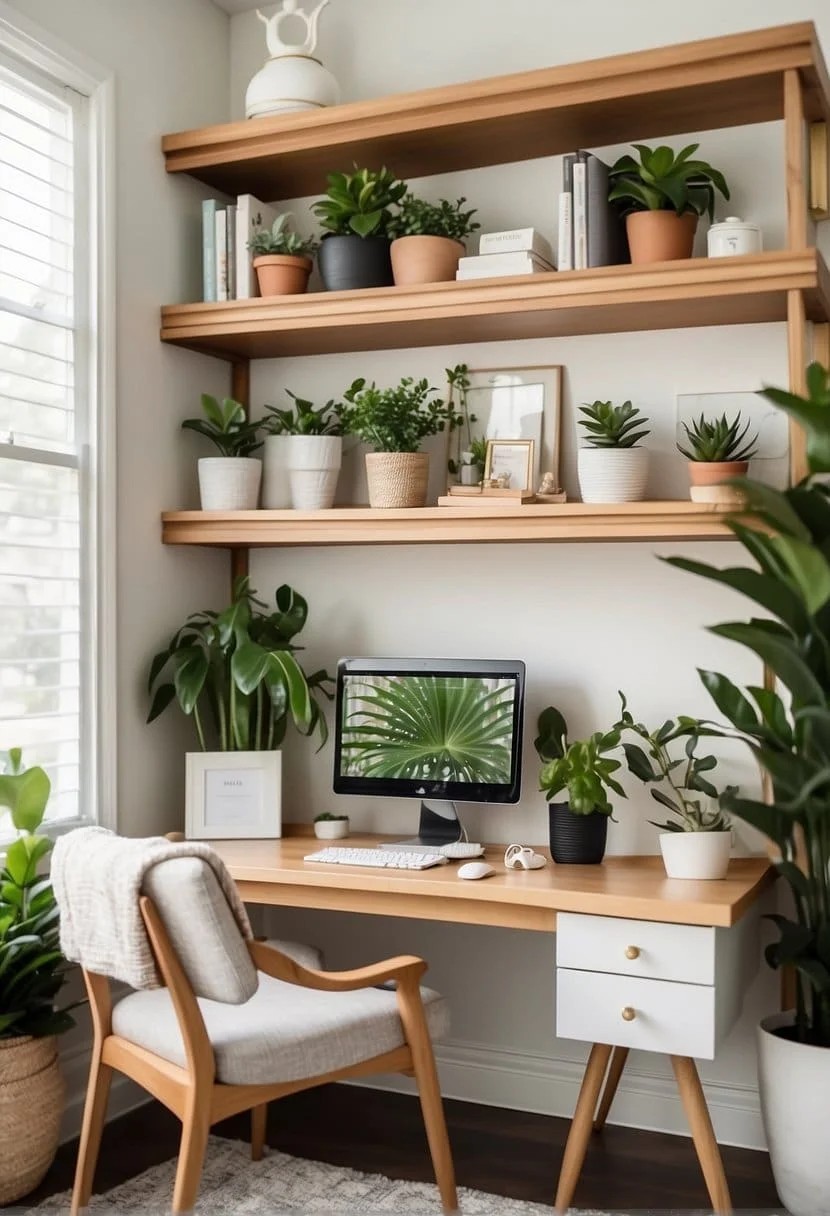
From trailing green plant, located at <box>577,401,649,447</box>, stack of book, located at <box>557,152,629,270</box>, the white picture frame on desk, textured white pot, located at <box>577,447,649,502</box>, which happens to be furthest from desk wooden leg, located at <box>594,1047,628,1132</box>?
stack of book, located at <box>557,152,629,270</box>

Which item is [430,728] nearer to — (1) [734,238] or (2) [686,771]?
(2) [686,771]

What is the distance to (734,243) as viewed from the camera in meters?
2.66

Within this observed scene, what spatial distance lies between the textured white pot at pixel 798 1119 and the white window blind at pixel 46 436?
Answer: 1613mm

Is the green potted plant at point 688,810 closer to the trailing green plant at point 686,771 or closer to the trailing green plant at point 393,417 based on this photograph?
the trailing green plant at point 686,771

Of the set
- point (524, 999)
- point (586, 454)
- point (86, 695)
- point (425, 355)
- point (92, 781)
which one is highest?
point (425, 355)

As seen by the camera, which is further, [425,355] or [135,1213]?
[425,355]

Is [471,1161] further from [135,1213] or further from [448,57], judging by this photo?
[448,57]

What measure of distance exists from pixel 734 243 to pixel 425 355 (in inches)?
34.6

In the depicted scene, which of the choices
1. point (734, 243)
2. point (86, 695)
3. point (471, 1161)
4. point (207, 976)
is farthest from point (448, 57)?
point (471, 1161)

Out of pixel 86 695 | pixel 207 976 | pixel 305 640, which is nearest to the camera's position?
pixel 207 976

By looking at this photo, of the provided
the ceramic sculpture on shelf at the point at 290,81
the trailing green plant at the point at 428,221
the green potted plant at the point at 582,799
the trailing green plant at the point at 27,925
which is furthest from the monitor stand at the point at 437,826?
the ceramic sculpture on shelf at the point at 290,81

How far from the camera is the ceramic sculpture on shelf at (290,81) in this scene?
3064 mm

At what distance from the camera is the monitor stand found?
2998mm

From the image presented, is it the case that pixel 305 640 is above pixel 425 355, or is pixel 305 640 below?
below
